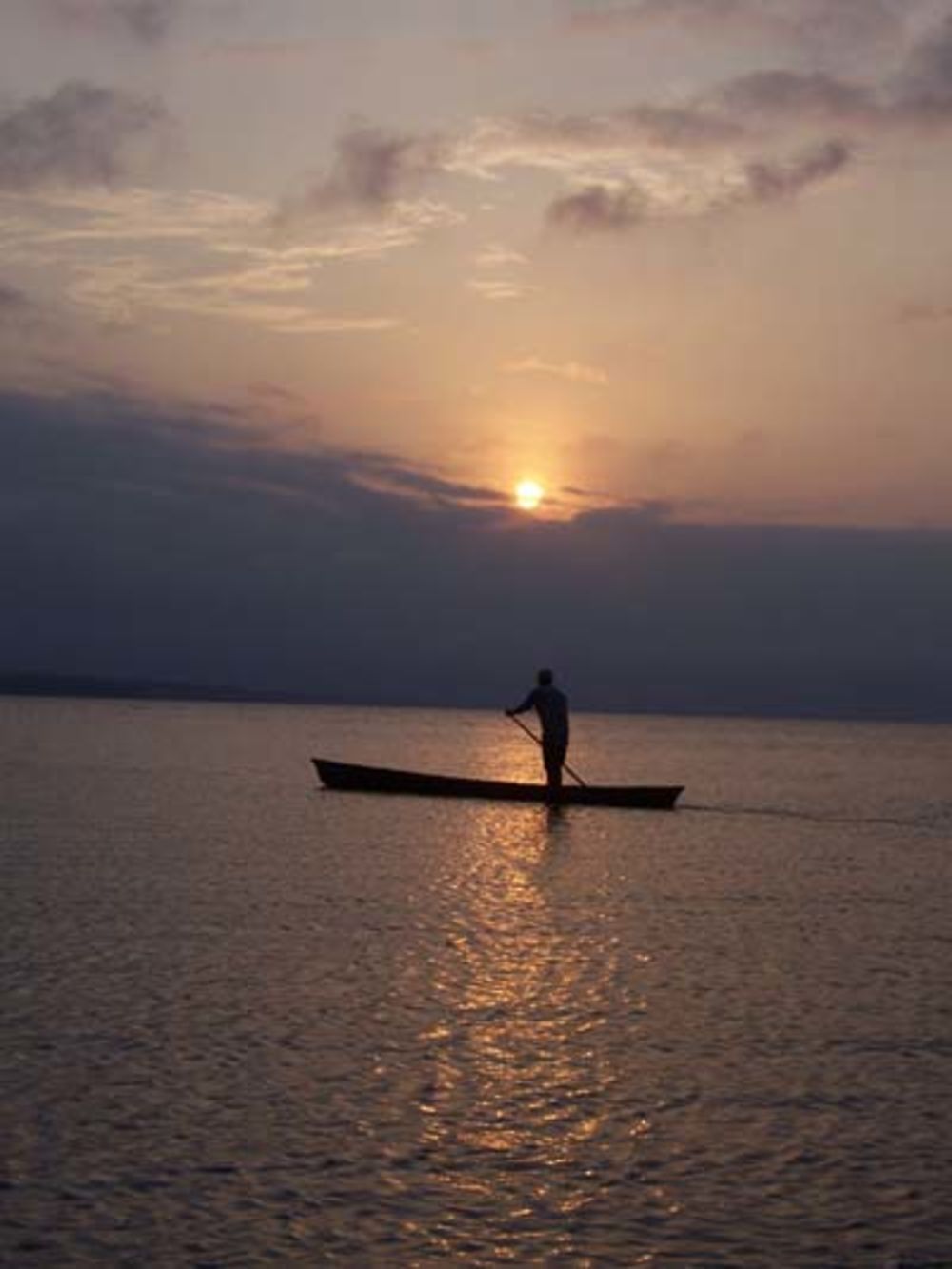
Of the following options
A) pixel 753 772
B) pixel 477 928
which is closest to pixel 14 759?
pixel 753 772

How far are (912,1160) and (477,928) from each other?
11.9 metres

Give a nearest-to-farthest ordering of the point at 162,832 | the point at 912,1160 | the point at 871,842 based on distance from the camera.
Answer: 1. the point at 912,1160
2. the point at 162,832
3. the point at 871,842

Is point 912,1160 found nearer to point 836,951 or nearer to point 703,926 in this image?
point 836,951

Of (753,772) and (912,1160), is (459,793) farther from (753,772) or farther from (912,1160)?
(753,772)

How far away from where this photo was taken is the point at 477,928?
23297 mm

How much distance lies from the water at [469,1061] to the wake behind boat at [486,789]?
9510mm

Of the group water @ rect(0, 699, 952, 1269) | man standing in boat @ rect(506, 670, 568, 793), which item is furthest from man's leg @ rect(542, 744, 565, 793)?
water @ rect(0, 699, 952, 1269)

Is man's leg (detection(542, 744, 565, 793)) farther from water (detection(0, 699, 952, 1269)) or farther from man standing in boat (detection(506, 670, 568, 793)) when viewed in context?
water (detection(0, 699, 952, 1269))

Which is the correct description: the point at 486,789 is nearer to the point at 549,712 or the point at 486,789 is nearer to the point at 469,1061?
the point at 549,712

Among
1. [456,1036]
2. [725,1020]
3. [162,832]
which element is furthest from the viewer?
[162,832]

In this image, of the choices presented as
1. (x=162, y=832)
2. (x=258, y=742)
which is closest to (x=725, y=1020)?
(x=162, y=832)

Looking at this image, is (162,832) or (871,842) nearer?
(162,832)

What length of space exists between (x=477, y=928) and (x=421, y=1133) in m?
11.3

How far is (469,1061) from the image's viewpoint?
47.3 feet
